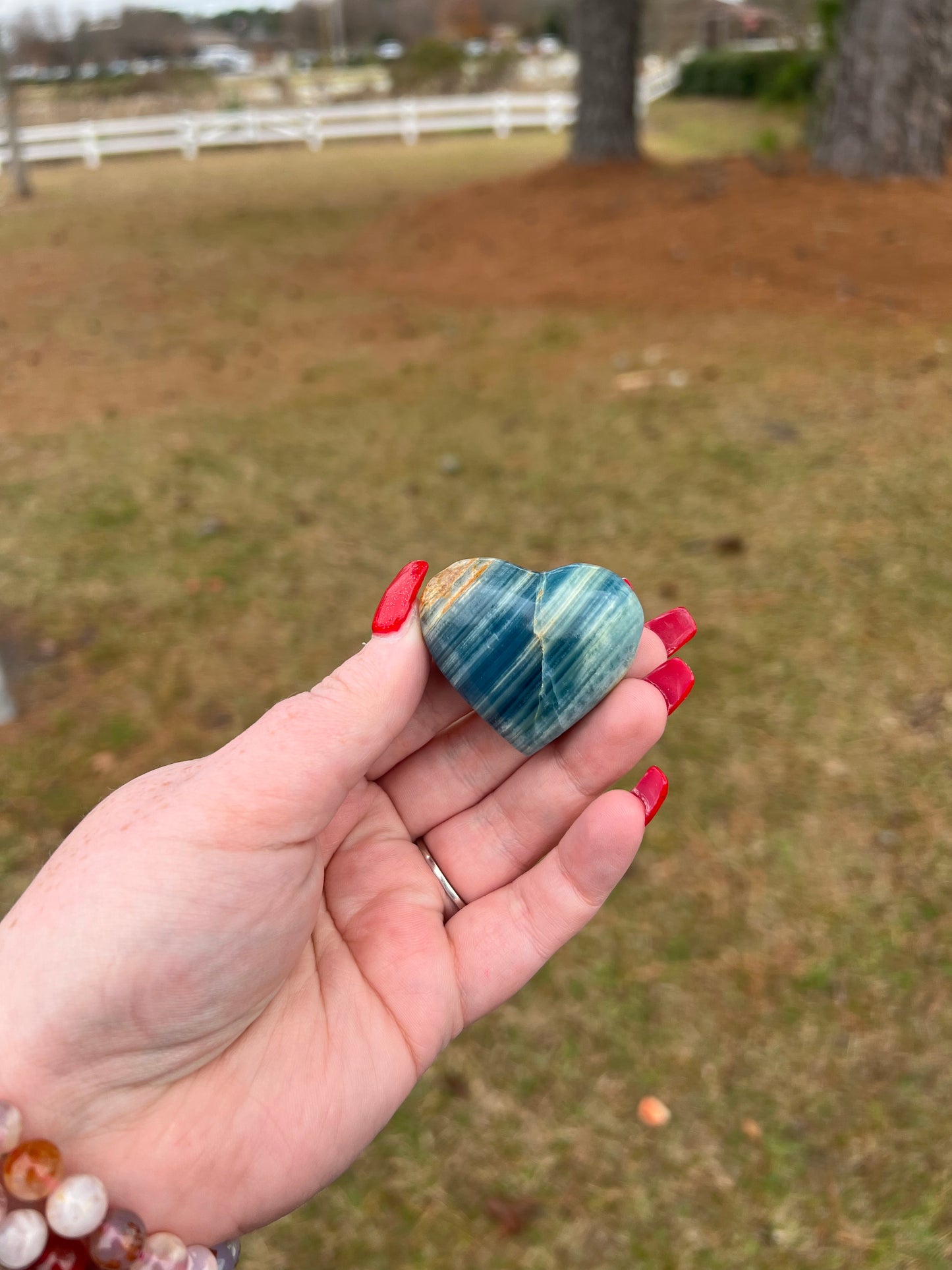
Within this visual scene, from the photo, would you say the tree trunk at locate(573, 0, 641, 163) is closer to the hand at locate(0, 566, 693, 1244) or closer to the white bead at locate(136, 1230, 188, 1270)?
the hand at locate(0, 566, 693, 1244)

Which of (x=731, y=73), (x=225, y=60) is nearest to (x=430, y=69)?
(x=225, y=60)

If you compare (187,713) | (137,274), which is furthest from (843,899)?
(137,274)

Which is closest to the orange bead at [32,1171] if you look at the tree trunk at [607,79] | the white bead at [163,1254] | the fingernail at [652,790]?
the white bead at [163,1254]

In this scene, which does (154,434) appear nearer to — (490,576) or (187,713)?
(187,713)

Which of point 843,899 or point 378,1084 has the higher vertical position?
point 378,1084

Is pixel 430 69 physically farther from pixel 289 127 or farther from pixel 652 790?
pixel 652 790

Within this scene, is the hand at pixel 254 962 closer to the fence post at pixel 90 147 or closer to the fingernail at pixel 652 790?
the fingernail at pixel 652 790

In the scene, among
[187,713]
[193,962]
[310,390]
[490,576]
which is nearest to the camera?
[193,962]
